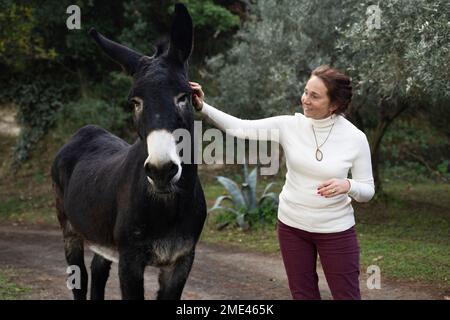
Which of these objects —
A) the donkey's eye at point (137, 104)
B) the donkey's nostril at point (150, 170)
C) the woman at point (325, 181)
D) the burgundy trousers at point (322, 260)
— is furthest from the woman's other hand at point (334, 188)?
the donkey's eye at point (137, 104)

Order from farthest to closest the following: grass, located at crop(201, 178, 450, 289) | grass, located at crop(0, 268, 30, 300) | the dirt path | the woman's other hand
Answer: grass, located at crop(201, 178, 450, 289) → the dirt path → grass, located at crop(0, 268, 30, 300) → the woman's other hand

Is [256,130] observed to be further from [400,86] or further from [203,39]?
[203,39]

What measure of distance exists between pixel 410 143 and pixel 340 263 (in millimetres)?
13829

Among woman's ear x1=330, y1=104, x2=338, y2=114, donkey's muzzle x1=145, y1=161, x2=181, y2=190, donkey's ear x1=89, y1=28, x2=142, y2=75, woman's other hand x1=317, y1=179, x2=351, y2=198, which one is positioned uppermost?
donkey's ear x1=89, y1=28, x2=142, y2=75

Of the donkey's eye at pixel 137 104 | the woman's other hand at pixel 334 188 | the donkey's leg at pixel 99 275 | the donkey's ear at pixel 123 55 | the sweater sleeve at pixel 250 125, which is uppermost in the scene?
the donkey's ear at pixel 123 55

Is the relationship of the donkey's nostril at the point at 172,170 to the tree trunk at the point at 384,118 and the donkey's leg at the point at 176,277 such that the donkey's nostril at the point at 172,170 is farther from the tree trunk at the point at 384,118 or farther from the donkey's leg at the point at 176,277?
the tree trunk at the point at 384,118

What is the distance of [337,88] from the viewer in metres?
3.69

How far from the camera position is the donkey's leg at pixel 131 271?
3965 mm

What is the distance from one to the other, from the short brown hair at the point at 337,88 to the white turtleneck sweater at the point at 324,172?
99 mm

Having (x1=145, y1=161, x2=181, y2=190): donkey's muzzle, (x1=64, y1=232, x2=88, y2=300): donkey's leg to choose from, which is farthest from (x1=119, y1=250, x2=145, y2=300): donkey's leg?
(x1=64, y1=232, x2=88, y2=300): donkey's leg

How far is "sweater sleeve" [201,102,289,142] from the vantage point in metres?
3.94

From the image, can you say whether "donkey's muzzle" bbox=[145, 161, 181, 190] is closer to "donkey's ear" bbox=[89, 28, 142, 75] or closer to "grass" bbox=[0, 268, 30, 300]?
"donkey's ear" bbox=[89, 28, 142, 75]

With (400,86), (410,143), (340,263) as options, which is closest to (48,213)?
(400,86)

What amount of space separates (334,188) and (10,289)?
4997 mm
